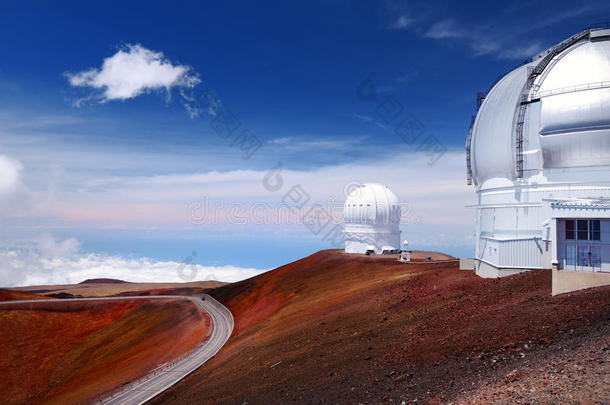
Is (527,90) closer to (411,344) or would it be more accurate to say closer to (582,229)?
(582,229)

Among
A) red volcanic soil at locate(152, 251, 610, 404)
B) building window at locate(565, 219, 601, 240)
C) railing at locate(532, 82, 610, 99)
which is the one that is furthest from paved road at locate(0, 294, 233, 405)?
railing at locate(532, 82, 610, 99)

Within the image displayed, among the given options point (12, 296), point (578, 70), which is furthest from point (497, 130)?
point (12, 296)

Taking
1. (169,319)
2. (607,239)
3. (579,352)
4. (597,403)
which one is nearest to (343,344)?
(579,352)

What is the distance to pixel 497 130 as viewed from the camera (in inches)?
1110

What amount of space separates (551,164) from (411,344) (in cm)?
1652

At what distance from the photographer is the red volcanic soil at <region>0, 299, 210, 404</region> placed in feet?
105

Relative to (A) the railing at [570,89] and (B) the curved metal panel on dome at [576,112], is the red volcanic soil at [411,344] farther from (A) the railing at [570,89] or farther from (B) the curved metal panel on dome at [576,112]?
(A) the railing at [570,89]

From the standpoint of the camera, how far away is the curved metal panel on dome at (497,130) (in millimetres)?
27422

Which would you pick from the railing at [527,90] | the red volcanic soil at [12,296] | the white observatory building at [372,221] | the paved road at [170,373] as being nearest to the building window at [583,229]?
the railing at [527,90]

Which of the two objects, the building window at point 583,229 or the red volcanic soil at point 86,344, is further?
the red volcanic soil at point 86,344

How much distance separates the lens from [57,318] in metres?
50.6

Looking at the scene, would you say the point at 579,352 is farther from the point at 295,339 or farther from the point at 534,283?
the point at 295,339

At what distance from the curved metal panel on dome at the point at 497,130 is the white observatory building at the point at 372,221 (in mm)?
→ 21577

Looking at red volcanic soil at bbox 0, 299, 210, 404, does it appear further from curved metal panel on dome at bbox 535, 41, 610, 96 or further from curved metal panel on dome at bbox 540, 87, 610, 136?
curved metal panel on dome at bbox 535, 41, 610, 96
